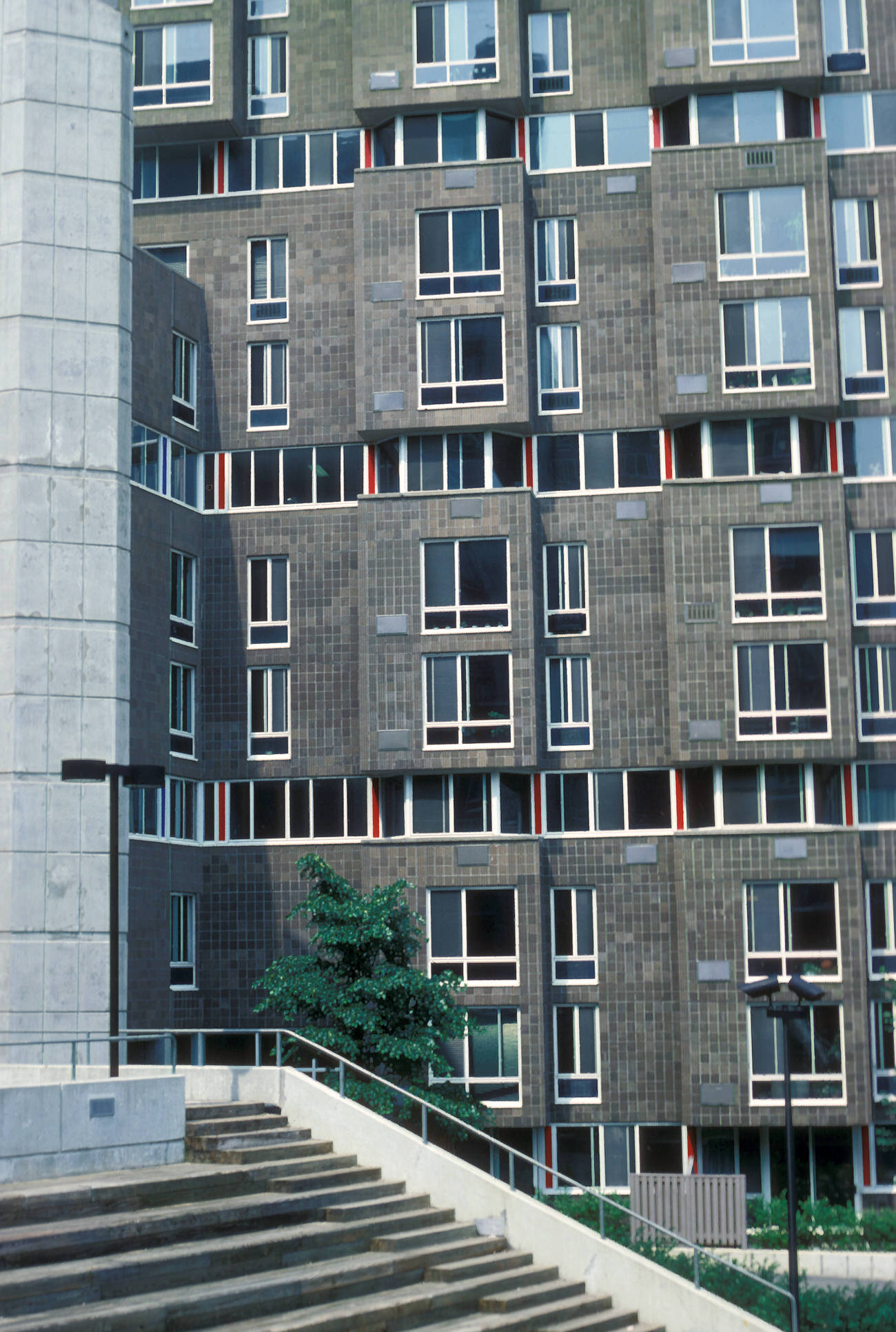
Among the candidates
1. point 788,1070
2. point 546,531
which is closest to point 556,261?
point 546,531

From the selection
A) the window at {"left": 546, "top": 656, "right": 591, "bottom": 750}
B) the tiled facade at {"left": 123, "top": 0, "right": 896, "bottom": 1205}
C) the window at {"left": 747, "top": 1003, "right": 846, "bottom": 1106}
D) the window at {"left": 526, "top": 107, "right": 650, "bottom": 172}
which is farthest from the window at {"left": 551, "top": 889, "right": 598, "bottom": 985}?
the window at {"left": 526, "top": 107, "right": 650, "bottom": 172}

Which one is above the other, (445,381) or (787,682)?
(445,381)

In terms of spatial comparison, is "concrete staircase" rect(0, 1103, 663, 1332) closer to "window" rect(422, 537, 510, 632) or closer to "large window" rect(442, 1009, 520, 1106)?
"large window" rect(442, 1009, 520, 1106)

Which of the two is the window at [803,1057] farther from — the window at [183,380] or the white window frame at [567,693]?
the window at [183,380]

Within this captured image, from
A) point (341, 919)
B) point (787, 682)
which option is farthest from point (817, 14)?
point (341, 919)

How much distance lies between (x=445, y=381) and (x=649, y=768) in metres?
9.13

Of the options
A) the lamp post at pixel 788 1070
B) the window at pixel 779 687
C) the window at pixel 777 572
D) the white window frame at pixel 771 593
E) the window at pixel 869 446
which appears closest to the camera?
the lamp post at pixel 788 1070

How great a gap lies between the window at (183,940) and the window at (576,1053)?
768cm

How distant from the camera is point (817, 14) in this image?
36156 millimetres

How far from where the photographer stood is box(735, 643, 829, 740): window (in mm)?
34000

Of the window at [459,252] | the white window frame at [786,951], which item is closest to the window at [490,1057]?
the white window frame at [786,951]

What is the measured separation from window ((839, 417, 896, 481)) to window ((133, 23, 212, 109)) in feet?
52.7

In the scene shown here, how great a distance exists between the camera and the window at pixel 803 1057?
107ft

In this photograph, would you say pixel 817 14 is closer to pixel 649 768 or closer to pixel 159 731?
pixel 649 768
